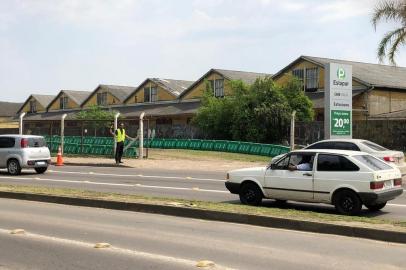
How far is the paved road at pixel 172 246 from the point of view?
23.5ft

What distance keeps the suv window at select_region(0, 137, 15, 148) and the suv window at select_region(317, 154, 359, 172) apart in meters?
14.2

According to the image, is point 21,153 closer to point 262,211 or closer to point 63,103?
point 262,211

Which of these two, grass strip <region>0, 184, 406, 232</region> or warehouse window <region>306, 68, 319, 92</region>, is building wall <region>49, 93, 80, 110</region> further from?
grass strip <region>0, 184, 406, 232</region>

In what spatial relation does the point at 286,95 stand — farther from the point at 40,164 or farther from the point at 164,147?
the point at 40,164

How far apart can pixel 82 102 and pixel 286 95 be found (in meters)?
39.6

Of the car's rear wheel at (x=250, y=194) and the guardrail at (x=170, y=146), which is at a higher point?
the guardrail at (x=170, y=146)

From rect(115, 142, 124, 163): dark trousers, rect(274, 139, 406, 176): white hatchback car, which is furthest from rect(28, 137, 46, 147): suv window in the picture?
rect(274, 139, 406, 176): white hatchback car

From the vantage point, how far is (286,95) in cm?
4066

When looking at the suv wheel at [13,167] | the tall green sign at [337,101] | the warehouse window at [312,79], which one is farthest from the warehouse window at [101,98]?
the tall green sign at [337,101]

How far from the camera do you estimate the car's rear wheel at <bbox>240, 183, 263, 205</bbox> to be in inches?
511

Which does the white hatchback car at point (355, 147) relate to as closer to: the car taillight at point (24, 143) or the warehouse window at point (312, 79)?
the car taillight at point (24, 143)

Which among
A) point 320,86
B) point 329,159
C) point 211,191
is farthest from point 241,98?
point 329,159

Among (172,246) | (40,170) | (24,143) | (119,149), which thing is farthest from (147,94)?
(172,246)

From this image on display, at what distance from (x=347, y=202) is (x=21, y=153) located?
47.1 ft
